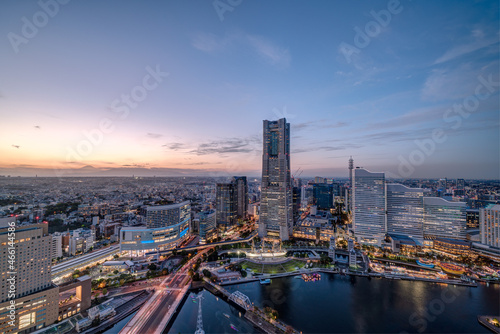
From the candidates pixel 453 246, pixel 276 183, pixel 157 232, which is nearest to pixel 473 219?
pixel 453 246

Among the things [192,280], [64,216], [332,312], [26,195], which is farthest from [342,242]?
[26,195]

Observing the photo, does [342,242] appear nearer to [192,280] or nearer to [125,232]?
[192,280]

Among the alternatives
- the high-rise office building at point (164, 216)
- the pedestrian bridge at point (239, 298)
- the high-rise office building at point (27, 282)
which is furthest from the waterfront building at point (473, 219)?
the high-rise office building at point (27, 282)

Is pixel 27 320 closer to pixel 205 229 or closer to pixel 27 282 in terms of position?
pixel 27 282

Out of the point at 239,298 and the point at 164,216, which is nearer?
the point at 239,298

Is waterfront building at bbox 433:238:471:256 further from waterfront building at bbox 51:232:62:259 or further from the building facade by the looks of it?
waterfront building at bbox 51:232:62:259

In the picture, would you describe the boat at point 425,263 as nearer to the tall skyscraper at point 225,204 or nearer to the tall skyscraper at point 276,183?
the tall skyscraper at point 276,183

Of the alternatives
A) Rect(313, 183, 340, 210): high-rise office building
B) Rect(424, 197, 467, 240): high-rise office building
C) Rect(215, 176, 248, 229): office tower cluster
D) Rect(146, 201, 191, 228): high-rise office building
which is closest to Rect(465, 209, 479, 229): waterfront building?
Rect(424, 197, 467, 240): high-rise office building
